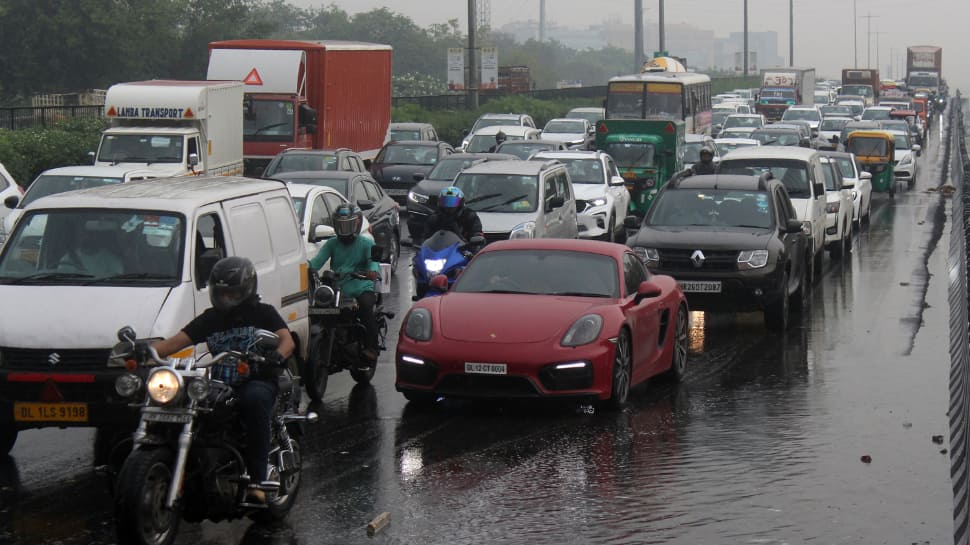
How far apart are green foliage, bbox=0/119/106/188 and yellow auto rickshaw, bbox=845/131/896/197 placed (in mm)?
19650

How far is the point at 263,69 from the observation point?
3444 centimetres

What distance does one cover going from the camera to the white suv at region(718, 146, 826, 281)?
22.0m

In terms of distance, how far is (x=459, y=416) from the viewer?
1184cm

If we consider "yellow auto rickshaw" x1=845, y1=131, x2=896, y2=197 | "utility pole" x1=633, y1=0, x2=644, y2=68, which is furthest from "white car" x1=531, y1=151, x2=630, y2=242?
"utility pole" x1=633, y1=0, x2=644, y2=68

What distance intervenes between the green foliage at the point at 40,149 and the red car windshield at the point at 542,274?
2080cm

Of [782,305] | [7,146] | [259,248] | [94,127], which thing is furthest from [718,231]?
[94,127]

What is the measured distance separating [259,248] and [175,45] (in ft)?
207

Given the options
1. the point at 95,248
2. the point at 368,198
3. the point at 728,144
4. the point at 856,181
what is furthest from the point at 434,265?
the point at 728,144

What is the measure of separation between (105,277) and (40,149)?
81.4 ft

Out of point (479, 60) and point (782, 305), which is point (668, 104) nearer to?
point (782, 305)

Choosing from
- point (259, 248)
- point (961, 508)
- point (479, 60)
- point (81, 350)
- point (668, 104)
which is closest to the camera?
point (961, 508)

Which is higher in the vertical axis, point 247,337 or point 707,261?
point 247,337

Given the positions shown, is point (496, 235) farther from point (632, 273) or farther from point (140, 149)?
point (140, 149)

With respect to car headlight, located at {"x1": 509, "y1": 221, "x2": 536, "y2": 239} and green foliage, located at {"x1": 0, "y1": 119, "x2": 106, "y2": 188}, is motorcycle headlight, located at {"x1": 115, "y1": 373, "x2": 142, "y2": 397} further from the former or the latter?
green foliage, located at {"x1": 0, "y1": 119, "x2": 106, "y2": 188}
